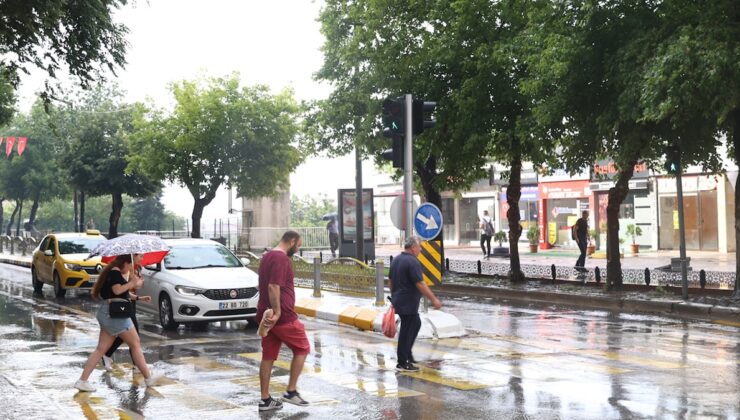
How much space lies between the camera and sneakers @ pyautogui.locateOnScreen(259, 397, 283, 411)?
8359 millimetres

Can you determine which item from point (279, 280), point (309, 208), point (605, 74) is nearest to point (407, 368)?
point (279, 280)

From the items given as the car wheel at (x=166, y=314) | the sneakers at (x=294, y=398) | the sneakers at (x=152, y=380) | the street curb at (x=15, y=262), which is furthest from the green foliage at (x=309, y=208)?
the sneakers at (x=294, y=398)

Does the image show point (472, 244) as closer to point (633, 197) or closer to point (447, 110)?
point (633, 197)

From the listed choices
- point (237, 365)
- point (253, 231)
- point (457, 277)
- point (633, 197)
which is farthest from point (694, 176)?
point (237, 365)

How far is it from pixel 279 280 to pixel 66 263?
51.4 feet

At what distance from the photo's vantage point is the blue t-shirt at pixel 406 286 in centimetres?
1059

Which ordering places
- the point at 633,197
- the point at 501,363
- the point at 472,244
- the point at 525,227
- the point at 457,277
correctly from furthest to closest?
the point at 472,244
the point at 525,227
the point at 633,197
the point at 457,277
the point at 501,363

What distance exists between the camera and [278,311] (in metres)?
8.24

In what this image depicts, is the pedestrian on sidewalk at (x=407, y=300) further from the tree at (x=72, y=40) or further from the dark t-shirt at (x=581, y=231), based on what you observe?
the dark t-shirt at (x=581, y=231)

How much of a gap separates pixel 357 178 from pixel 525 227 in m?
19.8

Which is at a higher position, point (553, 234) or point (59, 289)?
point (553, 234)

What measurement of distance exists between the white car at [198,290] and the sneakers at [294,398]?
6.34 metres

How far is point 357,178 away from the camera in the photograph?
1117 inches

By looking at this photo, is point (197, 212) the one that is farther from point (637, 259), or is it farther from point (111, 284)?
point (111, 284)
